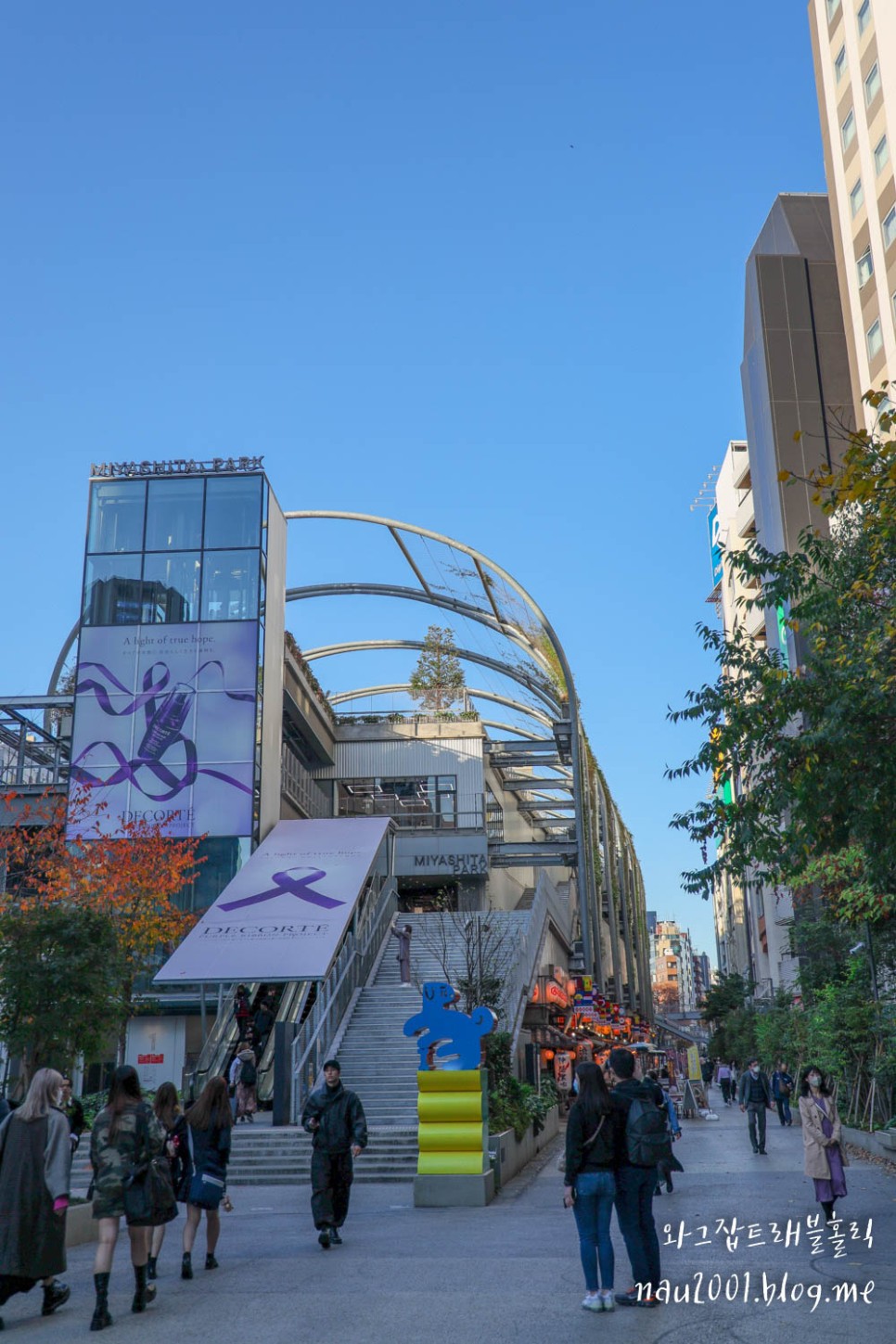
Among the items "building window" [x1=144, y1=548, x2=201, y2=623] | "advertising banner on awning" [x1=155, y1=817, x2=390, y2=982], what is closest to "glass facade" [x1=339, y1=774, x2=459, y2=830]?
"advertising banner on awning" [x1=155, y1=817, x2=390, y2=982]

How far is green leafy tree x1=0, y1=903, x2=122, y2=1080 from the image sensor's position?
62.2 feet

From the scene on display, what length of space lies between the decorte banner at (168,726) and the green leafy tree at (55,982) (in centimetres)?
1030

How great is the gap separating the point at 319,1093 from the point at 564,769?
40813 millimetres

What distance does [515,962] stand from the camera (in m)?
26.0

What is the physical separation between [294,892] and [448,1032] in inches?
497

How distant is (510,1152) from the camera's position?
15.9 m

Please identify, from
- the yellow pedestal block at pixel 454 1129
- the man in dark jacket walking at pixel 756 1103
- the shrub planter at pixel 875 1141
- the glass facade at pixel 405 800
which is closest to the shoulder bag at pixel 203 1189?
the yellow pedestal block at pixel 454 1129

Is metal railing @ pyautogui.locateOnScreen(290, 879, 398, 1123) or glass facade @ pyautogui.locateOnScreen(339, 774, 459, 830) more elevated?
glass facade @ pyautogui.locateOnScreen(339, 774, 459, 830)

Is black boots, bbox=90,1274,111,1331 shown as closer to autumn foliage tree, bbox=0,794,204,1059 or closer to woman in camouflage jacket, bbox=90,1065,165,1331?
woman in camouflage jacket, bbox=90,1065,165,1331

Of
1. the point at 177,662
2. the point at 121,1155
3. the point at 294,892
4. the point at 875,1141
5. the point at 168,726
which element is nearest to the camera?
the point at 121,1155

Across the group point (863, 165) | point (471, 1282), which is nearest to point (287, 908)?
point (471, 1282)

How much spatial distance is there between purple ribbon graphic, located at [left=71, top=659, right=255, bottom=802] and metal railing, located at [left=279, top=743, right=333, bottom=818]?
543 centimetres

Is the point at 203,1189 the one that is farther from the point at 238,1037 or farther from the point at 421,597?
the point at 421,597

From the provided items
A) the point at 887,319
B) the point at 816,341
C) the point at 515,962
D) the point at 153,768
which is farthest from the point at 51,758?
the point at 816,341
